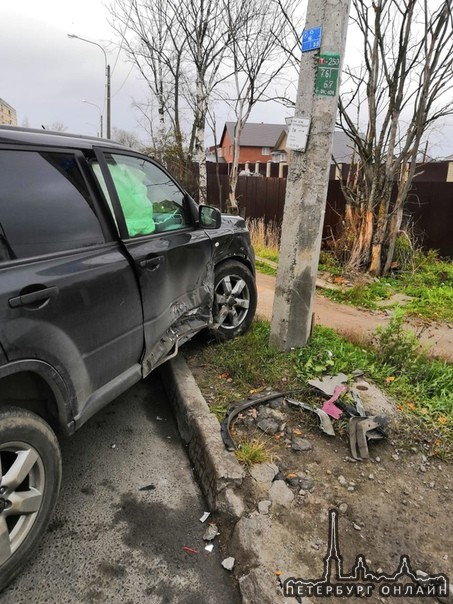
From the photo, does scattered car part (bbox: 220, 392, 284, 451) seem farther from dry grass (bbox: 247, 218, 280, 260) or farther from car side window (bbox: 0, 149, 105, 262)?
dry grass (bbox: 247, 218, 280, 260)

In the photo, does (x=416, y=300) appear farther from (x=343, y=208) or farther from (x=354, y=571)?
(x=354, y=571)

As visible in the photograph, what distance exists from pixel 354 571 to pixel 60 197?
2325mm

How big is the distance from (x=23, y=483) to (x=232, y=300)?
2576 millimetres

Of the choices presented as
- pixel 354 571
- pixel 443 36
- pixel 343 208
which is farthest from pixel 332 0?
pixel 343 208

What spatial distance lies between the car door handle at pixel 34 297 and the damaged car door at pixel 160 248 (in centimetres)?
72

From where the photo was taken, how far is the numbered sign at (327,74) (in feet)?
10.6

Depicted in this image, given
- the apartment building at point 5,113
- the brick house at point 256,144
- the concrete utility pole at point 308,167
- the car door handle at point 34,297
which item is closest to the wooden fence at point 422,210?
the concrete utility pole at point 308,167

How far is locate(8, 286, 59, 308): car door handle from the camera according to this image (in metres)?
1.81

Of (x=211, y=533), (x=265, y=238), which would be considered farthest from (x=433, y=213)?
(x=211, y=533)

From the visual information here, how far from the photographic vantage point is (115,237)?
2623mm

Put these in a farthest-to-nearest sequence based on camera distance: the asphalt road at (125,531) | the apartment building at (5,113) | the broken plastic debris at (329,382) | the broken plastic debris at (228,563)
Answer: the apartment building at (5,113) → the broken plastic debris at (329,382) → the broken plastic debris at (228,563) → the asphalt road at (125,531)

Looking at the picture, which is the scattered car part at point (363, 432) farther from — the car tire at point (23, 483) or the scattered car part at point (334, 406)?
the car tire at point (23, 483)

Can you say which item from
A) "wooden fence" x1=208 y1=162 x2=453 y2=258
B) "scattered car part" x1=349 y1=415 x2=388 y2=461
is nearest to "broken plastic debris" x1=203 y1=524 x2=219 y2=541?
"scattered car part" x1=349 y1=415 x2=388 y2=461

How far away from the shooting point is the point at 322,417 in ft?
9.72
